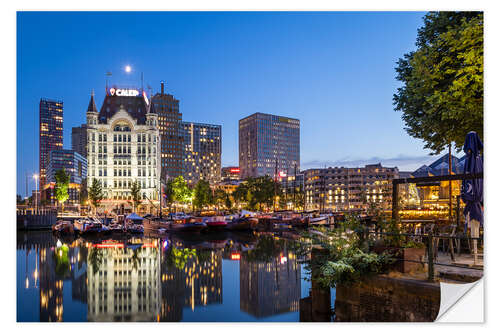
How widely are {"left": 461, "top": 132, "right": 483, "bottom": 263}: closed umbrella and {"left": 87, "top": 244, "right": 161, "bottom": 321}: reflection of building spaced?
858 centimetres

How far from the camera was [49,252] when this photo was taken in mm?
25969

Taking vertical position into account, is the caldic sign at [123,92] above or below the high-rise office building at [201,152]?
above

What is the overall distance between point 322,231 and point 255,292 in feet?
19.5

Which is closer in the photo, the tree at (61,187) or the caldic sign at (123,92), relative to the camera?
the tree at (61,187)

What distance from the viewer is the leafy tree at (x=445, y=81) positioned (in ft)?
29.1

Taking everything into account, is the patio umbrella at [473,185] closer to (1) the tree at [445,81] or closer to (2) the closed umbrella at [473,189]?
(2) the closed umbrella at [473,189]

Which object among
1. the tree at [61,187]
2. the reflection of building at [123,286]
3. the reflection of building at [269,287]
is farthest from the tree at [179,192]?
the reflection of building at [269,287]

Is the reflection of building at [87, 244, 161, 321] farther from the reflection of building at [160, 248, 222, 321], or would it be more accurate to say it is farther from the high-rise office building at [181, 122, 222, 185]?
the high-rise office building at [181, 122, 222, 185]

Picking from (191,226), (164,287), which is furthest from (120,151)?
(164,287)

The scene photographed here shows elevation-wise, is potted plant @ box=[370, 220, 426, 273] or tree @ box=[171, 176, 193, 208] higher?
potted plant @ box=[370, 220, 426, 273]

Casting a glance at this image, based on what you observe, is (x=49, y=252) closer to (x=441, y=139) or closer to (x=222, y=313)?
(x=222, y=313)

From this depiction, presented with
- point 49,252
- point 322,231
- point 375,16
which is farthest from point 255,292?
point 49,252

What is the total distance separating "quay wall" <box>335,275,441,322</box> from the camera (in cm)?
635

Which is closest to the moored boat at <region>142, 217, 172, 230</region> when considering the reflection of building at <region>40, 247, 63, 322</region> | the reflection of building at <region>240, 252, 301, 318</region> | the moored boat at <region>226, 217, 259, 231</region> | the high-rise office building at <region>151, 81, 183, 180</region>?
the moored boat at <region>226, 217, 259, 231</region>
